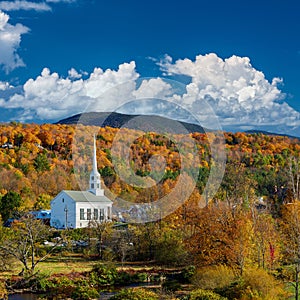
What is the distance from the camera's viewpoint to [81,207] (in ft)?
163

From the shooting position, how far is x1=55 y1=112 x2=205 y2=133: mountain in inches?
1362

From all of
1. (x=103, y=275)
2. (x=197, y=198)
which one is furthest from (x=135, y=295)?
(x=197, y=198)

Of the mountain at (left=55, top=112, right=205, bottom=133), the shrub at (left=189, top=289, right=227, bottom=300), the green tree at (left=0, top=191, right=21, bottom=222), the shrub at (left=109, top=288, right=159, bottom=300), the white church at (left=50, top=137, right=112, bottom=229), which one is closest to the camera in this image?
the shrub at (left=189, top=289, right=227, bottom=300)

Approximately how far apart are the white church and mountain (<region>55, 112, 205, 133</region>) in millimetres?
8641

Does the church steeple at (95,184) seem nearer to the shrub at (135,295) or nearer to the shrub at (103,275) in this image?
the shrub at (103,275)

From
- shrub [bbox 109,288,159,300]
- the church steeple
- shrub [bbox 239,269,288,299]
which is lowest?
shrub [bbox 109,288,159,300]

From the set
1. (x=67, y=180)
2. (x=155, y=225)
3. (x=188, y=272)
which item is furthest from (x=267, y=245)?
(x=67, y=180)

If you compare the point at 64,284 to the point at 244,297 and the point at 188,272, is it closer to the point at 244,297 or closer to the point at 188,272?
the point at 188,272

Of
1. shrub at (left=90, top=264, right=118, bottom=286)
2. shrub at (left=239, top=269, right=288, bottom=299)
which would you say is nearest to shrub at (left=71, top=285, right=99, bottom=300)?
shrub at (left=90, top=264, right=118, bottom=286)

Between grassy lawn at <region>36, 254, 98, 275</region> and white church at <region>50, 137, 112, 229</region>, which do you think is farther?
white church at <region>50, 137, 112, 229</region>

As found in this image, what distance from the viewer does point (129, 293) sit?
19078mm

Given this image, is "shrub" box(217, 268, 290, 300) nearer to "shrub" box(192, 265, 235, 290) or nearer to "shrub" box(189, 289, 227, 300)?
"shrub" box(189, 289, 227, 300)

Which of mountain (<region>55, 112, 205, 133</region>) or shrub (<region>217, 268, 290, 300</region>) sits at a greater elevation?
mountain (<region>55, 112, 205, 133</region>)

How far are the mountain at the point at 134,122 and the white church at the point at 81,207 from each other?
864 centimetres
